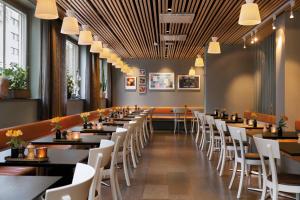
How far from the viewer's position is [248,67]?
44.4 feet

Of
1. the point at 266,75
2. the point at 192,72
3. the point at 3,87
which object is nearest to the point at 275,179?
the point at 3,87

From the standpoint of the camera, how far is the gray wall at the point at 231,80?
13523mm

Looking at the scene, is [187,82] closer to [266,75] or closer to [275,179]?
[266,75]

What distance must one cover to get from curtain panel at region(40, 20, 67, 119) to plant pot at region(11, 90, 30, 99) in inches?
23.5

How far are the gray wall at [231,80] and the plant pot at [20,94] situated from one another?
753 centimetres

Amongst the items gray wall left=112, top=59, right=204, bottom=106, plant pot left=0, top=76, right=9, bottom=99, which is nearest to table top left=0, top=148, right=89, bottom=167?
plant pot left=0, top=76, right=9, bottom=99

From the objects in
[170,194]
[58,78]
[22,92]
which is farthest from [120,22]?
[170,194]

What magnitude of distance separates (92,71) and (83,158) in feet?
33.0

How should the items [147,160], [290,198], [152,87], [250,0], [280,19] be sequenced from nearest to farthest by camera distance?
[290,198]
[250,0]
[147,160]
[280,19]
[152,87]

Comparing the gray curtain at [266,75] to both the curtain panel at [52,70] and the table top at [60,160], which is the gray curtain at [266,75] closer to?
the curtain panel at [52,70]

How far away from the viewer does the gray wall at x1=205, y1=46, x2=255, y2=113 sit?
13.5m

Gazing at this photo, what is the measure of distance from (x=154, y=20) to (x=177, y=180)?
4393 millimetres

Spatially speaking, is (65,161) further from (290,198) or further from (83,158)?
(290,198)

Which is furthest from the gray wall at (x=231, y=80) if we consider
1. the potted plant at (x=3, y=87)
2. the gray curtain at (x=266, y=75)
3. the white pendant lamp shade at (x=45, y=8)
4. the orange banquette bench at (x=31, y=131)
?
the white pendant lamp shade at (x=45, y=8)
